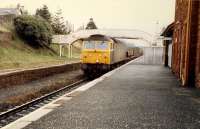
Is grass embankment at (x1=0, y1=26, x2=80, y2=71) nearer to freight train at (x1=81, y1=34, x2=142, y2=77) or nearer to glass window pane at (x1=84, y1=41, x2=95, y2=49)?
glass window pane at (x1=84, y1=41, x2=95, y2=49)

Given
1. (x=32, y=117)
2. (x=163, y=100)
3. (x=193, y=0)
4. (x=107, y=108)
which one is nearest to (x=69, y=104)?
(x=107, y=108)

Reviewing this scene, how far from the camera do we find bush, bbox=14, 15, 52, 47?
5486cm

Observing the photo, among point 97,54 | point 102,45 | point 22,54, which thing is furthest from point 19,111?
point 22,54

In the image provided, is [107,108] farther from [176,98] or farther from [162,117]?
[176,98]

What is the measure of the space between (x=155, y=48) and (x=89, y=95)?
2039 inches

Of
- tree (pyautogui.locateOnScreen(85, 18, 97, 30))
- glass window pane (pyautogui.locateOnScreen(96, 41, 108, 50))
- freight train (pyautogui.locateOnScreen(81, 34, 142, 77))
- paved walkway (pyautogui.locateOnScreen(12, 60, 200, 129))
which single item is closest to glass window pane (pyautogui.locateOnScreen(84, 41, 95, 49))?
freight train (pyautogui.locateOnScreen(81, 34, 142, 77))

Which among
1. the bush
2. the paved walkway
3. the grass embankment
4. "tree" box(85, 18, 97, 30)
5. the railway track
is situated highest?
"tree" box(85, 18, 97, 30)

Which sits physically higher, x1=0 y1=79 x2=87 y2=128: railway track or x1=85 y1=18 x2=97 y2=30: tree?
x1=85 y1=18 x2=97 y2=30: tree

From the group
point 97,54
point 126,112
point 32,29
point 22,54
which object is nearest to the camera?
point 126,112

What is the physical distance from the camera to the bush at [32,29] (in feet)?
180

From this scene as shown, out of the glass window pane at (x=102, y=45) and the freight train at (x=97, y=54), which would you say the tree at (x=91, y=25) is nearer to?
the freight train at (x=97, y=54)

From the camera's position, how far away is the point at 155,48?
64250mm

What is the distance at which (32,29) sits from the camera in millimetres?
54750

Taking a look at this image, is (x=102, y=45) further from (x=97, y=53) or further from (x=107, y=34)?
(x=107, y=34)
